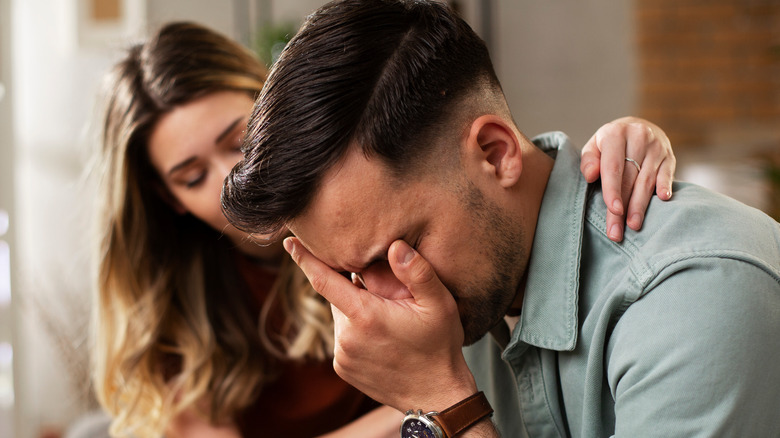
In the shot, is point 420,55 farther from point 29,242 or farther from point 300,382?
point 29,242

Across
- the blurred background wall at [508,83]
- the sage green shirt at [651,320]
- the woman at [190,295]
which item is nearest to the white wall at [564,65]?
the blurred background wall at [508,83]

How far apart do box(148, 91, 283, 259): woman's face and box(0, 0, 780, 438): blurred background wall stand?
2.54m

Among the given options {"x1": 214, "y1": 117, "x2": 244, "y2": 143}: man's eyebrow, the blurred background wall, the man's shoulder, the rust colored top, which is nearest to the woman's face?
{"x1": 214, "y1": 117, "x2": 244, "y2": 143}: man's eyebrow

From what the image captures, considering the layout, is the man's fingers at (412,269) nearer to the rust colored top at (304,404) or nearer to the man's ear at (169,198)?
the rust colored top at (304,404)

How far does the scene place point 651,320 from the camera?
2.85ft

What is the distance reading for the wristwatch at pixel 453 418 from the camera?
1007 millimetres

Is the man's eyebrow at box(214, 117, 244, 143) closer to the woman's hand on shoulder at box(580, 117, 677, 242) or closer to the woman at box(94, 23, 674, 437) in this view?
the woman at box(94, 23, 674, 437)

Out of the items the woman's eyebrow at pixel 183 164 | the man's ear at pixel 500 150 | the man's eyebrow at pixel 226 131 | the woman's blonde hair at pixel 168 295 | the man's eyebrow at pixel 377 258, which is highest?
the man's ear at pixel 500 150

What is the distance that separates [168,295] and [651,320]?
4.34 feet

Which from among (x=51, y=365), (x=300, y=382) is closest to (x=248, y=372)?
(x=300, y=382)

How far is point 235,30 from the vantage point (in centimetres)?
442

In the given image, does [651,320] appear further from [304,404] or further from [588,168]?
[304,404]

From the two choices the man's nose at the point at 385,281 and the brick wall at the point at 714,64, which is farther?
the brick wall at the point at 714,64

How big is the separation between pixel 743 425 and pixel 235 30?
408 centimetres
